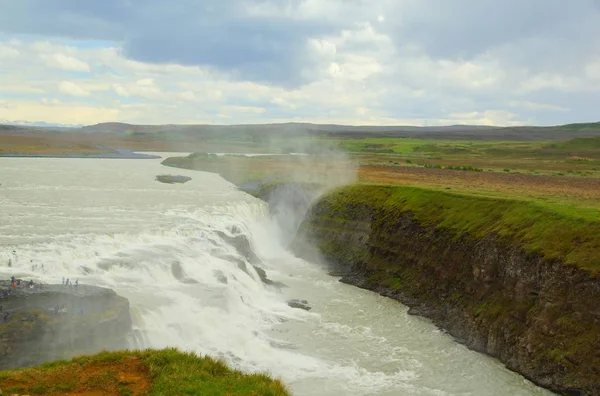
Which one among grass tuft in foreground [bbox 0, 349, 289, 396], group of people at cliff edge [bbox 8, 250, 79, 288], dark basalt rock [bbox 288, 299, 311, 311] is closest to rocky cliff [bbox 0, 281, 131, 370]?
group of people at cliff edge [bbox 8, 250, 79, 288]

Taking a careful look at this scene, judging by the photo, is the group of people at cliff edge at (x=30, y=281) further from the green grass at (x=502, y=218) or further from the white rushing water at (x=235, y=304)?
the green grass at (x=502, y=218)

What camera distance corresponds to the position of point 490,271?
30.8 metres

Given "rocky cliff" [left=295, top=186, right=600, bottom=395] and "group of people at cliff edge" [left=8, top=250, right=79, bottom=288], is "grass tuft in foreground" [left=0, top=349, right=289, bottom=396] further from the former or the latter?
"rocky cliff" [left=295, top=186, right=600, bottom=395]

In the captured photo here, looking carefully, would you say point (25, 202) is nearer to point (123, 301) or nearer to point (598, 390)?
point (123, 301)

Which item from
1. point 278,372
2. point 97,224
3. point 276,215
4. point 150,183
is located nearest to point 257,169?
point 150,183

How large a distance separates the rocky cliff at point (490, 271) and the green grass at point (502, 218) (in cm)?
8

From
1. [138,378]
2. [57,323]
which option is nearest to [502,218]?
[57,323]

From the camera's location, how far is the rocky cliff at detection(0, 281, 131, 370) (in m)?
19.7

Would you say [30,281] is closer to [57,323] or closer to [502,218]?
[57,323]

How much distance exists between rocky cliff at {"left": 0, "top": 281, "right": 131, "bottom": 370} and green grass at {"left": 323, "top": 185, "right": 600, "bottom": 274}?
2025 cm

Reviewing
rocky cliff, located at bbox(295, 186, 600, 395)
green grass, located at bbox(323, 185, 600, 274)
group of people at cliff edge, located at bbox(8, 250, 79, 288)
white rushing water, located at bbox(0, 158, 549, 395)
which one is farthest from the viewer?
green grass, located at bbox(323, 185, 600, 274)

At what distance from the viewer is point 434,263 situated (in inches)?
1420

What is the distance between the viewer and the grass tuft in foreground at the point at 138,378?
13.7m

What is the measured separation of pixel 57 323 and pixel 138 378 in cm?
787
